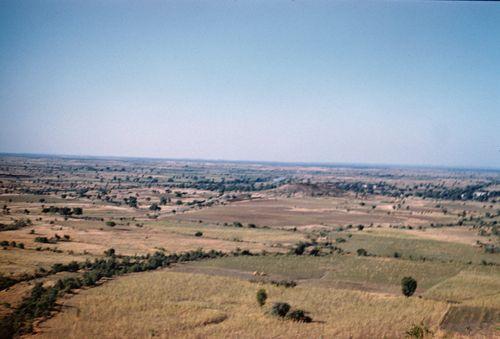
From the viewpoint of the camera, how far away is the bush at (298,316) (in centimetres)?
2256

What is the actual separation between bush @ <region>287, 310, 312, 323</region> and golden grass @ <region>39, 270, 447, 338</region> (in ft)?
1.97

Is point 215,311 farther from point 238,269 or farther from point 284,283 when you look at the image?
point 238,269

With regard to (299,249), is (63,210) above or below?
above

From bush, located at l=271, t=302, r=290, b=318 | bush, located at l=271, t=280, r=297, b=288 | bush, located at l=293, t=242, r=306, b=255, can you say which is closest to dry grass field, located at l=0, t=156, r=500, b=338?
bush, located at l=293, t=242, r=306, b=255

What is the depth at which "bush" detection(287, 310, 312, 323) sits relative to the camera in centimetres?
2256

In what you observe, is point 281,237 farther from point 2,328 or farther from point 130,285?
point 2,328

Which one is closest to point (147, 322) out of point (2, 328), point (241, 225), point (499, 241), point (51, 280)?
point (2, 328)

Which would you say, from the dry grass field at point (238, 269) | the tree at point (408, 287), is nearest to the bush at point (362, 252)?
the dry grass field at point (238, 269)

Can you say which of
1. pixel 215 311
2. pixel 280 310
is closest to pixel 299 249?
pixel 280 310

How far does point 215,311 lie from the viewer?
23.5 metres

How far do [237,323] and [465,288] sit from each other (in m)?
19.9

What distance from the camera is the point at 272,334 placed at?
19141mm

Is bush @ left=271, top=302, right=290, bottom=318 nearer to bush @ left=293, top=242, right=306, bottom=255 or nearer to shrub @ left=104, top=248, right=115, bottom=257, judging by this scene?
bush @ left=293, top=242, right=306, bottom=255

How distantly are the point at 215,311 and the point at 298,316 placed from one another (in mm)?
4664
